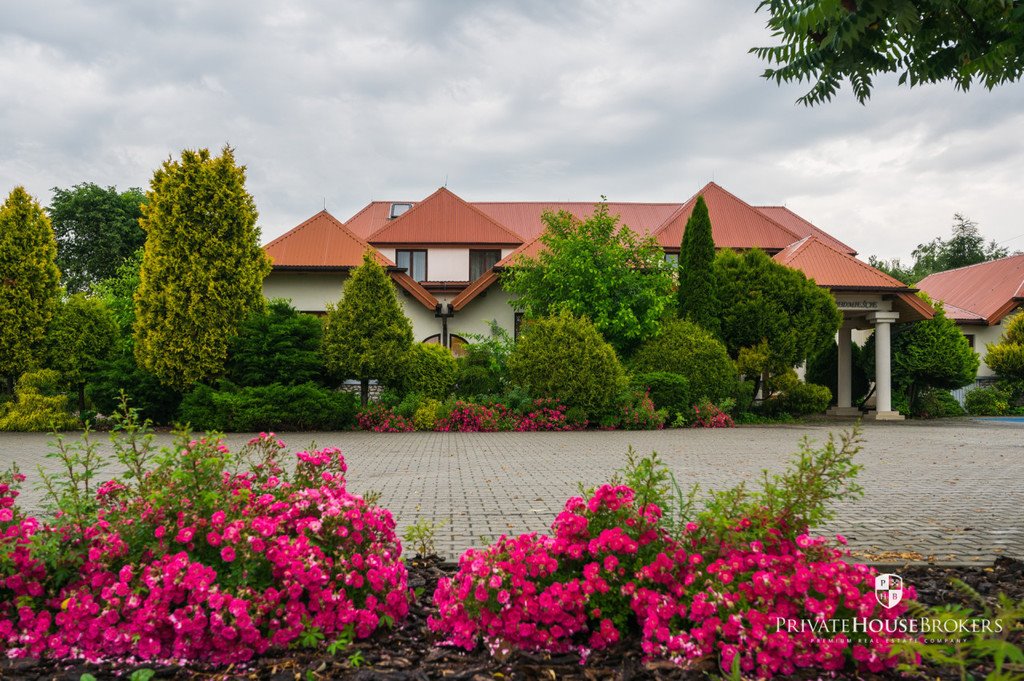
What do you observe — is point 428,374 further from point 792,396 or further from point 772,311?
point 792,396

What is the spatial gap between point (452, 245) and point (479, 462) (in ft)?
62.4

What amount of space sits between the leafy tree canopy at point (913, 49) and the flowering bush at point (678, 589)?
178cm

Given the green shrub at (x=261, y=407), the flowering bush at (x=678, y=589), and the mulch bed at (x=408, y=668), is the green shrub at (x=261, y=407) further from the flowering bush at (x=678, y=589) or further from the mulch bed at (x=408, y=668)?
the flowering bush at (x=678, y=589)

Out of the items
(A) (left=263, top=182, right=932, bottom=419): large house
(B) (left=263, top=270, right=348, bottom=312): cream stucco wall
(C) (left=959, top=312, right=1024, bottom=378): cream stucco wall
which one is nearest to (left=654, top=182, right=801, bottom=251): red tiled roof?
(A) (left=263, top=182, right=932, bottom=419): large house

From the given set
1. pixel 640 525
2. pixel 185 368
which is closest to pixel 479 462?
pixel 640 525

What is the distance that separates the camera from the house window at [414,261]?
28594 millimetres

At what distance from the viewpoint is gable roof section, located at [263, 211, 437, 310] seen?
23.7 meters

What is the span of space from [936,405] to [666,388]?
41.5ft

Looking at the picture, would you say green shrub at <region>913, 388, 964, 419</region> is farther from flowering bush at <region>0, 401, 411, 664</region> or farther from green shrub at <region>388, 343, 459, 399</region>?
flowering bush at <region>0, 401, 411, 664</region>

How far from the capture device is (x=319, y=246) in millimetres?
24453

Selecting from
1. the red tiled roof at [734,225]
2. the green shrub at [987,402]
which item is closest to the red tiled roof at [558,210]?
the red tiled roof at [734,225]

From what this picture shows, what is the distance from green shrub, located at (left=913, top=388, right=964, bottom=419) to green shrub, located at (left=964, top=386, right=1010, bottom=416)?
1.74 meters

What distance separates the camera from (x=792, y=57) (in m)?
3.27

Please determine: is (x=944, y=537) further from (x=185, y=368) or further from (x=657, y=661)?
(x=185, y=368)
